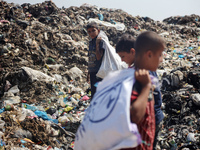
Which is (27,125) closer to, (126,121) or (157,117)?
(157,117)

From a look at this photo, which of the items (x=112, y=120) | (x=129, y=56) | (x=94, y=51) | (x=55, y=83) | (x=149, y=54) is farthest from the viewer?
(x=55, y=83)

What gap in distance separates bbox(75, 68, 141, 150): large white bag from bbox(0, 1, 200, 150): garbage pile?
190 cm

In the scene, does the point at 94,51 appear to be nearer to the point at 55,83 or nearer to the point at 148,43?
the point at 148,43

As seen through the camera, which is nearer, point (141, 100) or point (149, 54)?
point (141, 100)

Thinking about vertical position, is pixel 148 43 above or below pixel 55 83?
above

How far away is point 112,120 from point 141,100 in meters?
0.17

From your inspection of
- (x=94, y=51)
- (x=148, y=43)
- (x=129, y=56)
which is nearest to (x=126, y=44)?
(x=129, y=56)

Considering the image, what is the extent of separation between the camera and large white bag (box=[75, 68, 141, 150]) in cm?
86

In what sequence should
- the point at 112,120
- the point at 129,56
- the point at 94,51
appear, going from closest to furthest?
the point at 112,120 < the point at 129,56 < the point at 94,51

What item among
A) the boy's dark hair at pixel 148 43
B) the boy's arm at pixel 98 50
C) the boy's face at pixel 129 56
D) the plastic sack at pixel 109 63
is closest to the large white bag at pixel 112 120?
the boy's dark hair at pixel 148 43

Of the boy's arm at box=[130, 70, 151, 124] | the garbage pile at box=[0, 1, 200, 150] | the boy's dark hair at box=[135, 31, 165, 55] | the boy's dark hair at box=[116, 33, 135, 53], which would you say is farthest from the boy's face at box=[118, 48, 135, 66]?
the garbage pile at box=[0, 1, 200, 150]

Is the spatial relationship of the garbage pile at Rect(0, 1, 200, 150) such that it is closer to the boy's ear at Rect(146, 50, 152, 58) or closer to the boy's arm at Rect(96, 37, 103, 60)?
the boy's arm at Rect(96, 37, 103, 60)

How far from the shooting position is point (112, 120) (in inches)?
34.4

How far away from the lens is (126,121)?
0.85 metres
